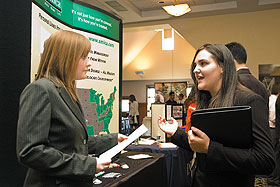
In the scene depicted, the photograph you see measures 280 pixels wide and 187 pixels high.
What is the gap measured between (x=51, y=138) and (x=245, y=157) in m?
0.80

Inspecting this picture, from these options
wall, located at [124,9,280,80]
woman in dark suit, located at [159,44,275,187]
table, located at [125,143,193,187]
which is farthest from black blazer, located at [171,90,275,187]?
wall, located at [124,9,280,80]

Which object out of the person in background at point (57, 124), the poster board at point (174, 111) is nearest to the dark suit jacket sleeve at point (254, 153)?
the person in background at point (57, 124)

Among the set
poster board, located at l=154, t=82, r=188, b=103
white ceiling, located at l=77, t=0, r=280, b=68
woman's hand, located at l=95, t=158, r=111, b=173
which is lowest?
woman's hand, located at l=95, t=158, r=111, b=173

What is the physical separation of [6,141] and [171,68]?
11379 millimetres

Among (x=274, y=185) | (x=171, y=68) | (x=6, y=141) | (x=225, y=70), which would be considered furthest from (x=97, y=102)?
(x=171, y=68)

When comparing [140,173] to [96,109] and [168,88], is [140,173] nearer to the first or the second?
[96,109]

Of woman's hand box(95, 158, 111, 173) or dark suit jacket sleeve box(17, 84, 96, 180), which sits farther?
woman's hand box(95, 158, 111, 173)

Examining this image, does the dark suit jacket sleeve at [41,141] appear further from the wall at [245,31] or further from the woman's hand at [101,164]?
the wall at [245,31]

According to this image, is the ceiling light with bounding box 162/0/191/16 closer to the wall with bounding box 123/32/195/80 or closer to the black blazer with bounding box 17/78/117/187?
the black blazer with bounding box 17/78/117/187

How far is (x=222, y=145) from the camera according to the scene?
1126 millimetres

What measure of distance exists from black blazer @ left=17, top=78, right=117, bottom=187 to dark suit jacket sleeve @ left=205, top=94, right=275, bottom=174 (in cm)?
53

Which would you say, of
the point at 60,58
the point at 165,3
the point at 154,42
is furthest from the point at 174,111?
the point at 154,42

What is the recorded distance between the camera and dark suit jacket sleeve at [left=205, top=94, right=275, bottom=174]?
108cm

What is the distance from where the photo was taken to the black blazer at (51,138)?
1002 mm
